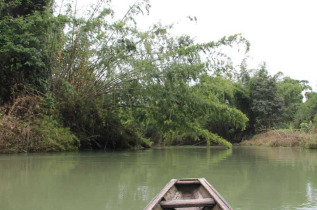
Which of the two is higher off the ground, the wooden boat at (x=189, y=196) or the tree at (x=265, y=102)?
the tree at (x=265, y=102)

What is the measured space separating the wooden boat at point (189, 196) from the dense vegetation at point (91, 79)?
18.6 ft

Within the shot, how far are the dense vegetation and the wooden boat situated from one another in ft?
18.6

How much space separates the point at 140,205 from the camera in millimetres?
2629

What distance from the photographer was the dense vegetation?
852 centimetres

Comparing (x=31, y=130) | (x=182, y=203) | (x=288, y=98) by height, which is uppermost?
(x=288, y=98)

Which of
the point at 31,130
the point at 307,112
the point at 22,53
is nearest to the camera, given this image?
the point at 31,130

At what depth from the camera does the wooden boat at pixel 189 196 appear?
2.04 metres

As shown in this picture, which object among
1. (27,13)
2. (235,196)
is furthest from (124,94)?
(235,196)

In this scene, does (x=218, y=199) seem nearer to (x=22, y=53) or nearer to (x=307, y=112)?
(x=22, y=53)

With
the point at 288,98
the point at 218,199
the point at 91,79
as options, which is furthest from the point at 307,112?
the point at 218,199

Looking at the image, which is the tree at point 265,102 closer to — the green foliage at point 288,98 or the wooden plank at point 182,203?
the green foliage at point 288,98

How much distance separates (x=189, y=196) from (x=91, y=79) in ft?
24.2

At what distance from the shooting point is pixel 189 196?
9.23 feet

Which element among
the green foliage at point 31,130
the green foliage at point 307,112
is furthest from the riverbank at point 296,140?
the green foliage at point 31,130
